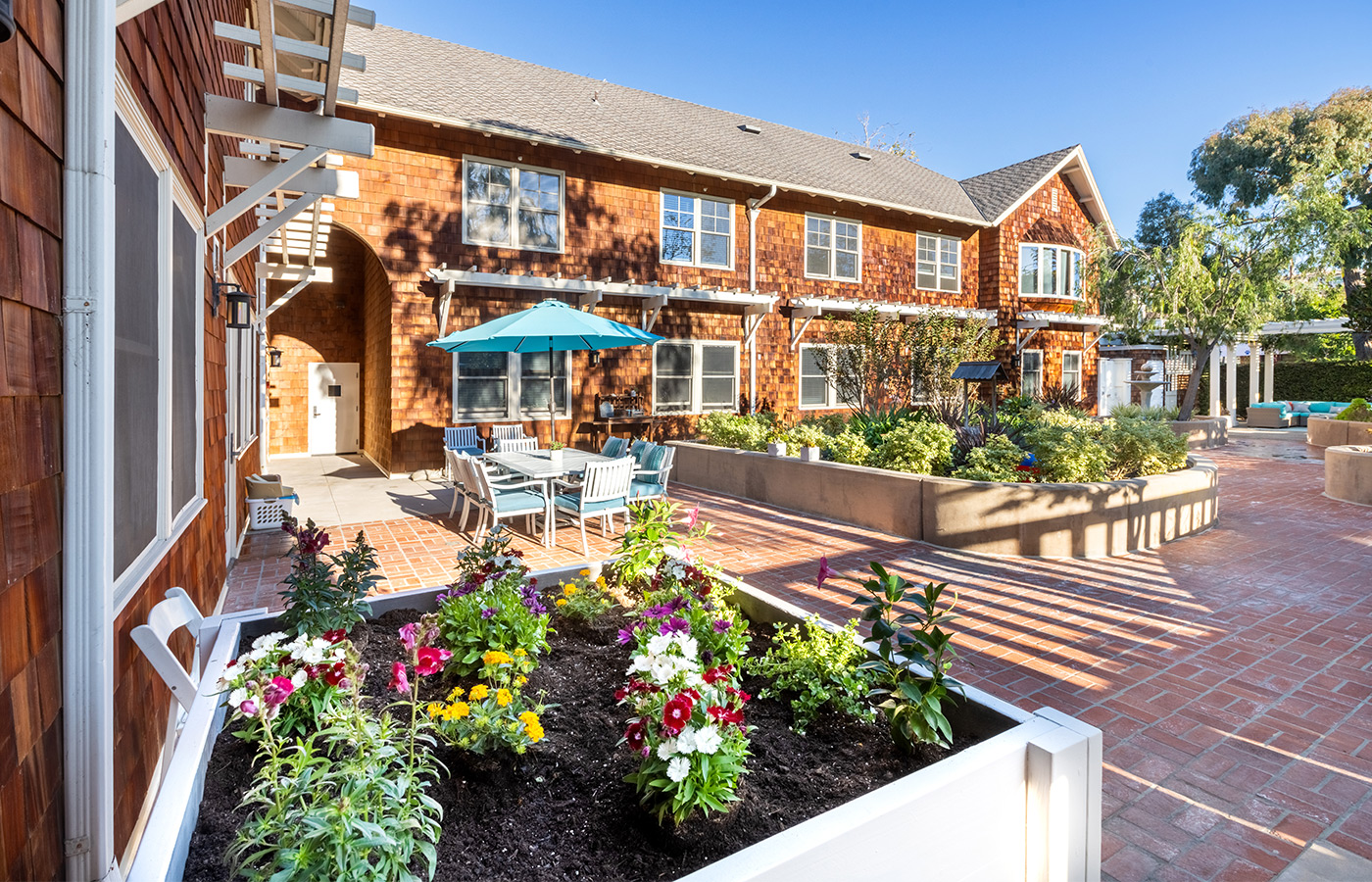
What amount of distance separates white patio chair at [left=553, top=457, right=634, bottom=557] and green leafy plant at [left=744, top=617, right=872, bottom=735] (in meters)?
3.75

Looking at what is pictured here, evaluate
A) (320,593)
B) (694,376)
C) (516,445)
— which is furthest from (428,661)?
(694,376)

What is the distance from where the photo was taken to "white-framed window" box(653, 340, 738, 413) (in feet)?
45.4

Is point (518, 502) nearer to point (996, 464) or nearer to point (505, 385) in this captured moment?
point (996, 464)

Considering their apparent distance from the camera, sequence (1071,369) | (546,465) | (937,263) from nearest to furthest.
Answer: (546,465), (937,263), (1071,369)

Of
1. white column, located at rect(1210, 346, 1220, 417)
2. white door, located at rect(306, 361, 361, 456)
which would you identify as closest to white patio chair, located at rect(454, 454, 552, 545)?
white door, located at rect(306, 361, 361, 456)

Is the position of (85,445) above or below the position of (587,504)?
above

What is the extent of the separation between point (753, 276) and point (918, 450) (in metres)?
7.85

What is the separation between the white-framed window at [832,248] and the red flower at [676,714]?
14.6 metres

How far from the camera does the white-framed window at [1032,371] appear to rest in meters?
19.4

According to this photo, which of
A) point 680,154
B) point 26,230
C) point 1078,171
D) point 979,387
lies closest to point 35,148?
point 26,230

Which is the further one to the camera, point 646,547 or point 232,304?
point 232,304

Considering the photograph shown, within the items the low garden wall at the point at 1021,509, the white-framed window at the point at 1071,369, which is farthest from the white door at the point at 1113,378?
the low garden wall at the point at 1021,509

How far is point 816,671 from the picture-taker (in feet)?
9.26

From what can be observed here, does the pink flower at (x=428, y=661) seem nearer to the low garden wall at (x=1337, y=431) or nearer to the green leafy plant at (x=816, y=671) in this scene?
the green leafy plant at (x=816, y=671)
